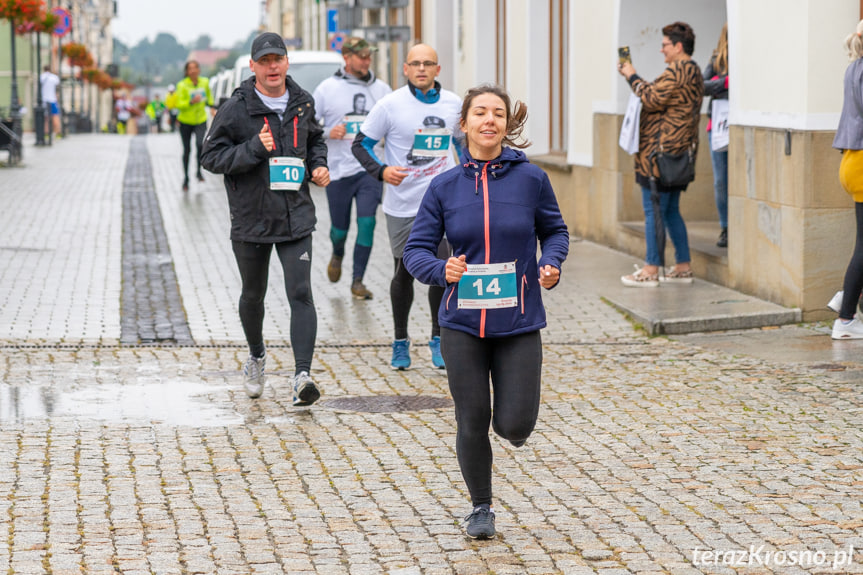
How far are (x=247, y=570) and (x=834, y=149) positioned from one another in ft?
20.6

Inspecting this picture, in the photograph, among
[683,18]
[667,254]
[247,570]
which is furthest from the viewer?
[683,18]

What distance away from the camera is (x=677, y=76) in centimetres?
1124

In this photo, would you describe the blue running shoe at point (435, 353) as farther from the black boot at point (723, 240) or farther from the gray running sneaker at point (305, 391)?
the black boot at point (723, 240)

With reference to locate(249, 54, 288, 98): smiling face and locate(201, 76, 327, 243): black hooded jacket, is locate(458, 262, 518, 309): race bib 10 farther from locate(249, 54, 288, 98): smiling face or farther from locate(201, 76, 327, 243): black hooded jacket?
locate(249, 54, 288, 98): smiling face

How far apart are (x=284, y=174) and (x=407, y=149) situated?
1.39 meters

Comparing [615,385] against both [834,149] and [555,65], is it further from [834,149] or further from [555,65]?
[555,65]

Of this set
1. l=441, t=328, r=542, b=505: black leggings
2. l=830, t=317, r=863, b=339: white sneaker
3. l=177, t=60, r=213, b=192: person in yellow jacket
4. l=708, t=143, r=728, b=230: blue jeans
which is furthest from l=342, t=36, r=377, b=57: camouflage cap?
l=177, t=60, r=213, b=192: person in yellow jacket

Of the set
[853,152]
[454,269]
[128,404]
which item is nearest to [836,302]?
[853,152]

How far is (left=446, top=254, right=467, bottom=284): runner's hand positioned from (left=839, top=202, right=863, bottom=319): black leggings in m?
4.81

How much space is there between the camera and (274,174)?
7738 millimetres

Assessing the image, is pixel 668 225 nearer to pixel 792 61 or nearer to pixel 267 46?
pixel 792 61

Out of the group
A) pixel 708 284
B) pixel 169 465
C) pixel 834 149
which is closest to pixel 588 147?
pixel 708 284

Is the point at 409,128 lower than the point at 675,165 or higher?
higher

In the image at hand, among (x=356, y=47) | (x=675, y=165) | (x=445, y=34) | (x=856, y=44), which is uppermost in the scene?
(x=445, y=34)
